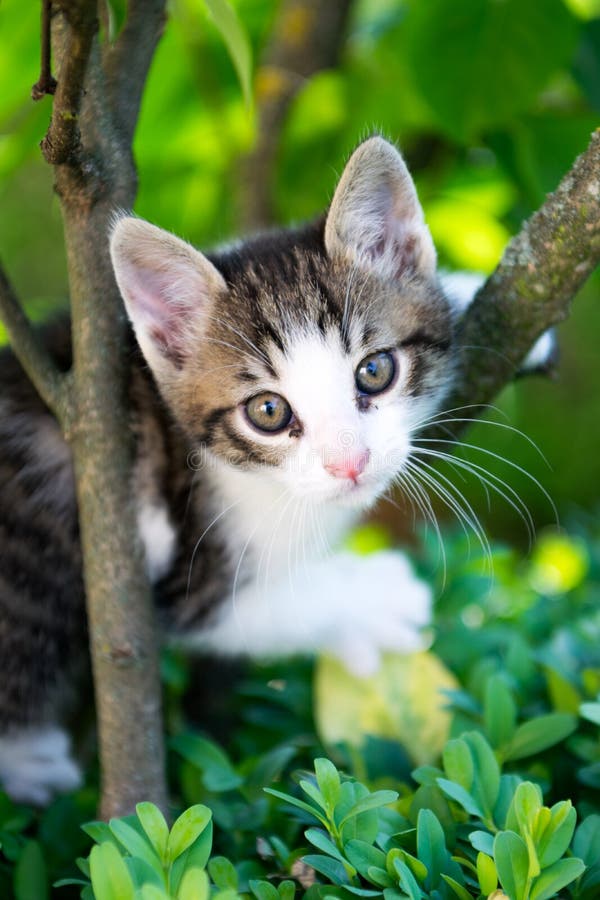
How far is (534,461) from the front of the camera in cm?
331

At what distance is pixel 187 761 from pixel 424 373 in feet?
2.01

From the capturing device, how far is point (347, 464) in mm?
1105

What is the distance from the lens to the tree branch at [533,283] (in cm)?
99

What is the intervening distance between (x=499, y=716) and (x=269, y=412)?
1.53ft

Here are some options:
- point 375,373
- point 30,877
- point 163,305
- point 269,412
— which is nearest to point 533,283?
point 375,373

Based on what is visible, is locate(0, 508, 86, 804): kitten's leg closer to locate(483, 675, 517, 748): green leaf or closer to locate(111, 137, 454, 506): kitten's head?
locate(111, 137, 454, 506): kitten's head

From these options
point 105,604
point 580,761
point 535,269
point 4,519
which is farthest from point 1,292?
point 580,761

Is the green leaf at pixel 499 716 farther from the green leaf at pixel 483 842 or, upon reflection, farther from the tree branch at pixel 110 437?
the tree branch at pixel 110 437

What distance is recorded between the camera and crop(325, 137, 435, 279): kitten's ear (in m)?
1.17

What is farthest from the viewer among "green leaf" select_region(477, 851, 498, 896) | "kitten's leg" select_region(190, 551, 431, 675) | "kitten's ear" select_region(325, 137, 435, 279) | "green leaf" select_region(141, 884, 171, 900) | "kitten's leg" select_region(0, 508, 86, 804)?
"kitten's leg" select_region(190, 551, 431, 675)

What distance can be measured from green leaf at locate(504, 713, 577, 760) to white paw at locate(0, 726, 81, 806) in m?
0.64

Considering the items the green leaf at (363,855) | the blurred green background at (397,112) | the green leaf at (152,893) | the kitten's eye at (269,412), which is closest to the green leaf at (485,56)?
the blurred green background at (397,112)

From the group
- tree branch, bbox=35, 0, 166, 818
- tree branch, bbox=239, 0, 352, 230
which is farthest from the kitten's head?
tree branch, bbox=239, 0, 352, 230

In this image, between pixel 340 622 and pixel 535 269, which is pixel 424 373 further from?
pixel 340 622
